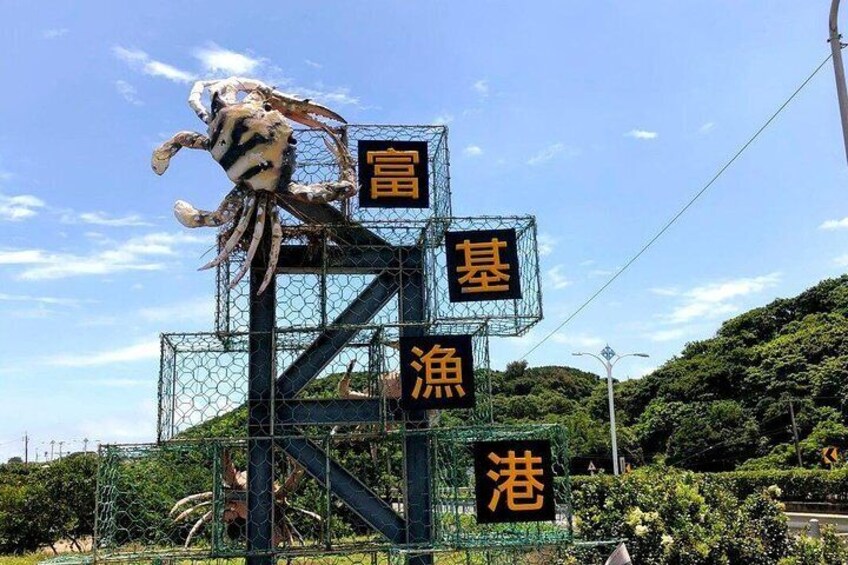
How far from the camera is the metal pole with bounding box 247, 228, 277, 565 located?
688 centimetres

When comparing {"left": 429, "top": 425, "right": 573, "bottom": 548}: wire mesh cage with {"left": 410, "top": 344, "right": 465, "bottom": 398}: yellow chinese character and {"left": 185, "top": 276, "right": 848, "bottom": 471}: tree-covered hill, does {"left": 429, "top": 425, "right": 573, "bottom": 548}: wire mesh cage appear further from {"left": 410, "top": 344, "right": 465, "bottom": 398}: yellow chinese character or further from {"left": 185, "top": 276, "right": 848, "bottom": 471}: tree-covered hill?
{"left": 185, "top": 276, "right": 848, "bottom": 471}: tree-covered hill

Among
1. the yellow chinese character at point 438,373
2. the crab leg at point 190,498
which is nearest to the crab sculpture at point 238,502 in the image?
the crab leg at point 190,498

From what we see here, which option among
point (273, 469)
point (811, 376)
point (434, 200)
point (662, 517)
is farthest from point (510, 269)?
point (811, 376)

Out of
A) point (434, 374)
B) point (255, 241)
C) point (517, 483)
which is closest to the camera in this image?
point (517, 483)

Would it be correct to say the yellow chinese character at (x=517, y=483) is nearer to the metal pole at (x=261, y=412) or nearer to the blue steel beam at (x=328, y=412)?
the blue steel beam at (x=328, y=412)

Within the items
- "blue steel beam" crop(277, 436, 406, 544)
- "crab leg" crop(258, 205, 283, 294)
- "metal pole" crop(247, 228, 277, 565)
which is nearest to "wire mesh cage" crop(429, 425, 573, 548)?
"blue steel beam" crop(277, 436, 406, 544)

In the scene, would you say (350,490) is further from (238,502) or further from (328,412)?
(238,502)

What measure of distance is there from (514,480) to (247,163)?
3932 millimetres

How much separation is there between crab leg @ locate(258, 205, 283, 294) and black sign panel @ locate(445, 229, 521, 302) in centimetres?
170

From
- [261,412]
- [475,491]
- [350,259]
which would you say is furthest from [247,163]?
[475,491]

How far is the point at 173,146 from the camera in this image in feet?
24.0

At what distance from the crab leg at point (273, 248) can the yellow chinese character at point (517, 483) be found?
2762 mm

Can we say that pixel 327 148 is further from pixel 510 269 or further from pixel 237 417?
pixel 237 417

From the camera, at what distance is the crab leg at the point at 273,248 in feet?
23.1
